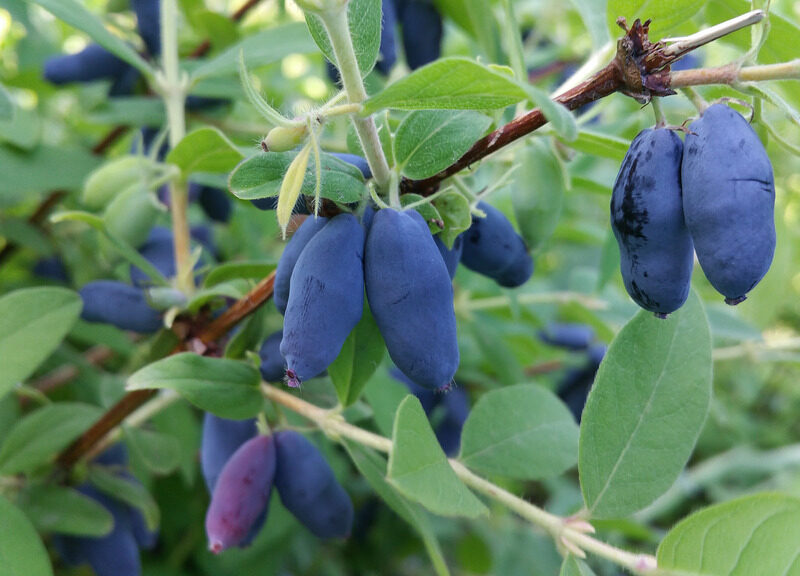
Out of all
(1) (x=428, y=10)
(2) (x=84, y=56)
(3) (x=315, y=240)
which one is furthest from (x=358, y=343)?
(2) (x=84, y=56)

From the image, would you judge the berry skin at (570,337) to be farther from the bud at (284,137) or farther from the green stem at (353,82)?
the bud at (284,137)

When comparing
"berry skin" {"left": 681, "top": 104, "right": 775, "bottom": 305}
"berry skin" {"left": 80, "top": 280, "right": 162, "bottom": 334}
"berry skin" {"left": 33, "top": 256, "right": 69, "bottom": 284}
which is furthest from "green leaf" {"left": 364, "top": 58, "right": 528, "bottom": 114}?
"berry skin" {"left": 33, "top": 256, "right": 69, "bottom": 284}

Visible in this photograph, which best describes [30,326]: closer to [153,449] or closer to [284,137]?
[153,449]

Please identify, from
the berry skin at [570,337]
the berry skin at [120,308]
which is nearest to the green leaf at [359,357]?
the berry skin at [120,308]

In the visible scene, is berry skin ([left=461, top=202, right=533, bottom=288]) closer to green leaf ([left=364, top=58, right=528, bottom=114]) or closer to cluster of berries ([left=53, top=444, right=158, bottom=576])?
green leaf ([left=364, top=58, right=528, bottom=114])

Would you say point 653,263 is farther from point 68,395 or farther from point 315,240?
point 68,395

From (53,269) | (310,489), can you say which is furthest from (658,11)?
(53,269)

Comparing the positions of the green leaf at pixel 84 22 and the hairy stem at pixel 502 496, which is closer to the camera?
the hairy stem at pixel 502 496
